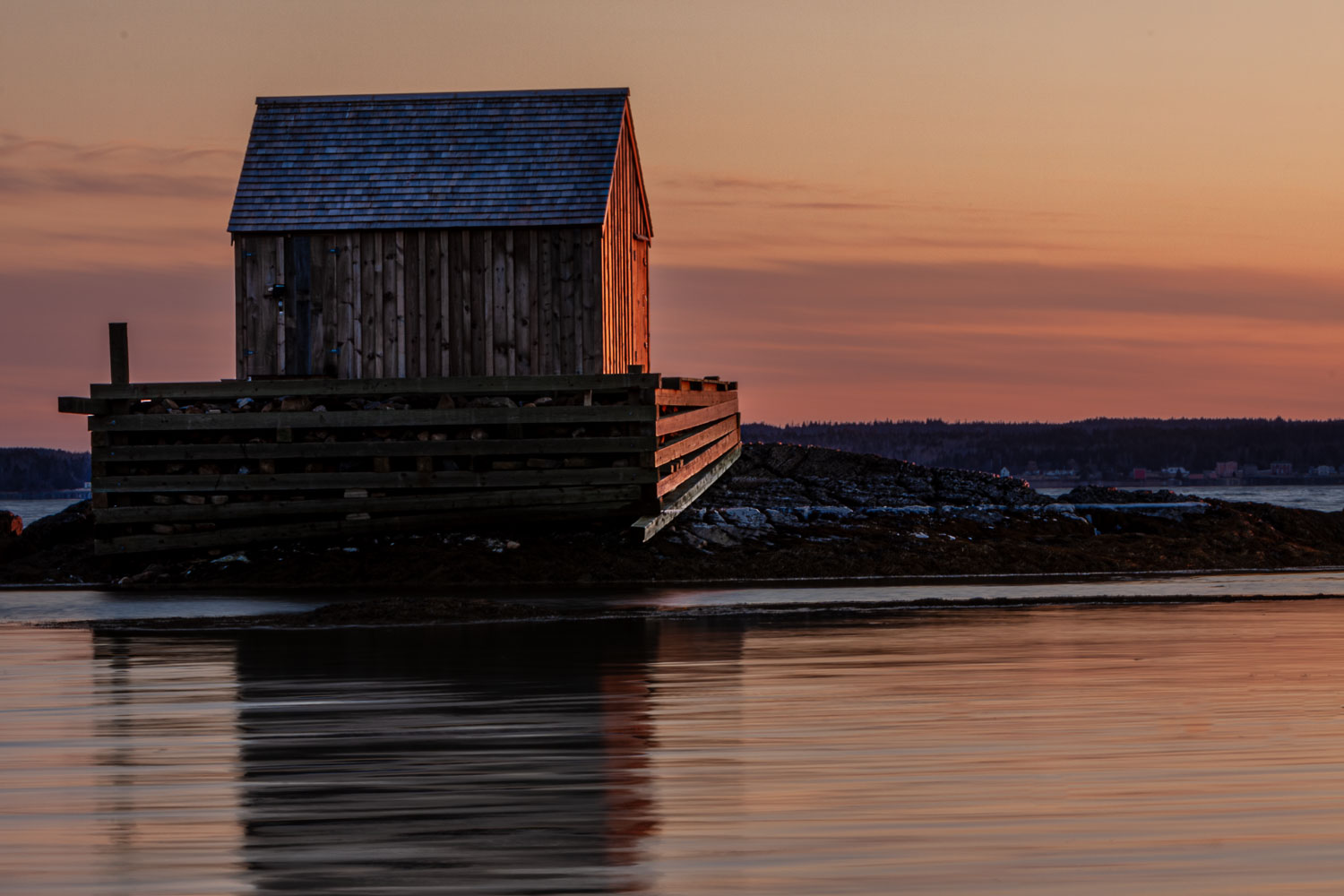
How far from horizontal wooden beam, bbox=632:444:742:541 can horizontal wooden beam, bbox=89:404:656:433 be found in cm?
145

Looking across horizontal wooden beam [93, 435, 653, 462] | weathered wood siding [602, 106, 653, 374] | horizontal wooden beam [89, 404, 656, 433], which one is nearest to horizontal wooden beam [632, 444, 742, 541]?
horizontal wooden beam [93, 435, 653, 462]

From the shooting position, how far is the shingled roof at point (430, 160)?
28422 millimetres

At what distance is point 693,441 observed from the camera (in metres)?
26.4

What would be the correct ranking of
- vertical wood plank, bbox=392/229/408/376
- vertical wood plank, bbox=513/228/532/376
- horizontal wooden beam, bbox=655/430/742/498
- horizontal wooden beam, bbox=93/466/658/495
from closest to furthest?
horizontal wooden beam, bbox=93/466/658/495, horizontal wooden beam, bbox=655/430/742/498, vertical wood plank, bbox=513/228/532/376, vertical wood plank, bbox=392/229/408/376

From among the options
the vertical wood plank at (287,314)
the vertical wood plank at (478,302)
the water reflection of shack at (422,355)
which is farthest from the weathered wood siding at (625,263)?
the vertical wood plank at (287,314)

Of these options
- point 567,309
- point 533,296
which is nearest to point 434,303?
point 533,296

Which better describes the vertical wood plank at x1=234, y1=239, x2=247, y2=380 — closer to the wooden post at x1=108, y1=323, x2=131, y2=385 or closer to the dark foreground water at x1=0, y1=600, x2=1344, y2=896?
the wooden post at x1=108, y1=323, x2=131, y2=385

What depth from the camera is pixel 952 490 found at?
1100 inches

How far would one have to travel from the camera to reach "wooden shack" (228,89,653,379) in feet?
92.4

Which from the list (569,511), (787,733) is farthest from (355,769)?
(569,511)

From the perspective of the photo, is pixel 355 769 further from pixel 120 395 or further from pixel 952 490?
pixel 952 490

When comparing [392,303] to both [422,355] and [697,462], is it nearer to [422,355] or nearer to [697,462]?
[422,355]

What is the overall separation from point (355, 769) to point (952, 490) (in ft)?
69.7

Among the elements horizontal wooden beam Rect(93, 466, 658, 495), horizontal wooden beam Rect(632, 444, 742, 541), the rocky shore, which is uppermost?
horizontal wooden beam Rect(93, 466, 658, 495)
